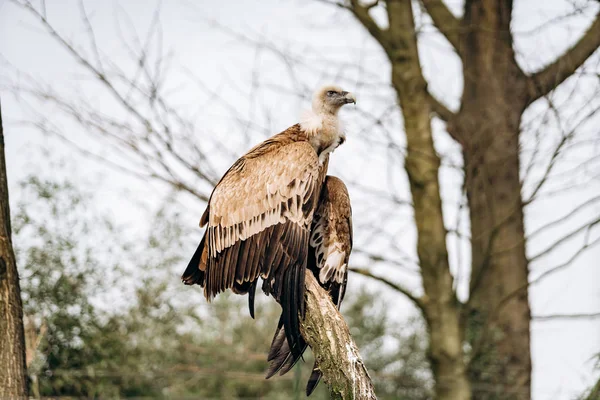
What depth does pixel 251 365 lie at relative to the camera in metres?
11.2

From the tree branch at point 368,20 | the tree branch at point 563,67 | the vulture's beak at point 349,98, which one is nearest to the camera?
the vulture's beak at point 349,98

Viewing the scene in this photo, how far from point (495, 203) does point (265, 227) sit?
536 cm

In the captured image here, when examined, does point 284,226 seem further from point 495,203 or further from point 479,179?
point 495,203

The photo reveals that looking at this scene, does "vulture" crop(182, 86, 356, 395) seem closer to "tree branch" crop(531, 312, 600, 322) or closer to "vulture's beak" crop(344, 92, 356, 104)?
"vulture's beak" crop(344, 92, 356, 104)

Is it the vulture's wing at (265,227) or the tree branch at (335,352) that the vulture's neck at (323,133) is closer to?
the vulture's wing at (265,227)

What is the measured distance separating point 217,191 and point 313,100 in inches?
39.8

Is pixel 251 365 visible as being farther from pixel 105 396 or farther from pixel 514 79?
pixel 514 79

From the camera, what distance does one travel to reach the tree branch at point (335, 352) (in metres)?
4.06

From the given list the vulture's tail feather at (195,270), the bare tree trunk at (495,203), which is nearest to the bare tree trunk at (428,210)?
the bare tree trunk at (495,203)

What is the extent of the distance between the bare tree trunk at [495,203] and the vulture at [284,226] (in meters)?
3.80

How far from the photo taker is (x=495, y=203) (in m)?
9.46

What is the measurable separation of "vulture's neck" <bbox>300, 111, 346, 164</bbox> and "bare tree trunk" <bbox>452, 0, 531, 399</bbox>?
11.9 feet

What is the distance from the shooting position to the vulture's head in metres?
5.42

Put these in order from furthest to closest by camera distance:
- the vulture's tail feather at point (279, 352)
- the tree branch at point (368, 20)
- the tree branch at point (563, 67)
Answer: the tree branch at point (368, 20) < the tree branch at point (563, 67) < the vulture's tail feather at point (279, 352)
